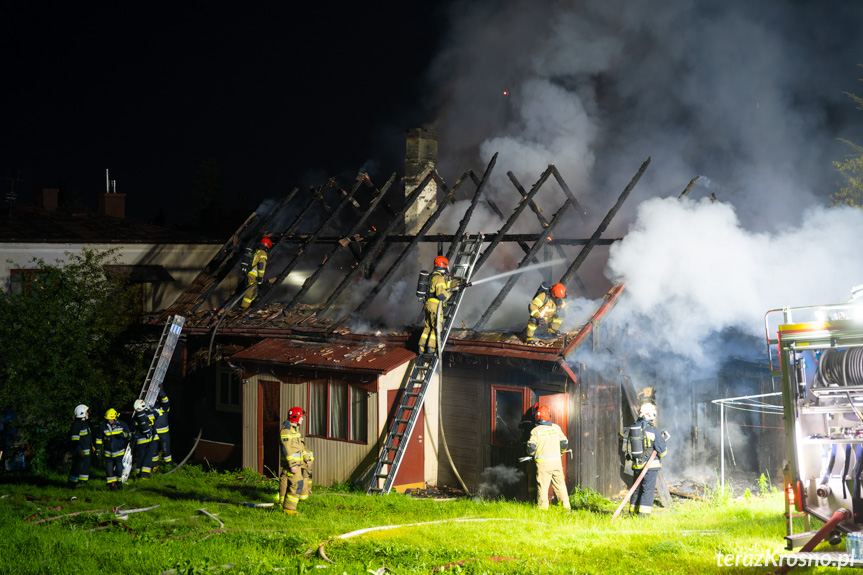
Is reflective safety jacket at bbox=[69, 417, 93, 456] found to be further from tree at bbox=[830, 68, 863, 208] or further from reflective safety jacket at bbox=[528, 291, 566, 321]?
tree at bbox=[830, 68, 863, 208]

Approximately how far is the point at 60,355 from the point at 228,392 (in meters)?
3.73

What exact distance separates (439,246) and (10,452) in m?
10.4

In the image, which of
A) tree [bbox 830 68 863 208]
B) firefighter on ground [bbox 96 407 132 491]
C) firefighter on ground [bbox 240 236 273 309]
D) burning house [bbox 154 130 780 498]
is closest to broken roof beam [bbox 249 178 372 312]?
burning house [bbox 154 130 780 498]

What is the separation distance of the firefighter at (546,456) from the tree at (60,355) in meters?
10.3

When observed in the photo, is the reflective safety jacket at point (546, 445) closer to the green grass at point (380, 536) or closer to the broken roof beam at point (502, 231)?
the green grass at point (380, 536)

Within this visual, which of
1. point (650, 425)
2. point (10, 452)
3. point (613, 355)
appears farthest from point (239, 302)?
point (650, 425)

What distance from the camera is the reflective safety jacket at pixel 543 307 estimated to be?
13.3m

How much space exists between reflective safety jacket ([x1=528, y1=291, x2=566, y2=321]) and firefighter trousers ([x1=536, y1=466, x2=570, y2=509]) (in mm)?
2619

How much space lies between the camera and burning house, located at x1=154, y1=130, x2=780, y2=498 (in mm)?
13539

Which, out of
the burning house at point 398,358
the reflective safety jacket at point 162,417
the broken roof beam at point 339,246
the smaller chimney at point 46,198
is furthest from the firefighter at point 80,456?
the smaller chimney at point 46,198

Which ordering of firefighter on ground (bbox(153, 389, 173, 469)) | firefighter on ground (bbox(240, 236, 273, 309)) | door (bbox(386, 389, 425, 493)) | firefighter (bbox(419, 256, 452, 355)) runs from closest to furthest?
firefighter (bbox(419, 256, 452, 355))
door (bbox(386, 389, 425, 493))
firefighter on ground (bbox(153, 389, 173, 469))
firefighter on ground (bbox(240, 236, 273, 309))

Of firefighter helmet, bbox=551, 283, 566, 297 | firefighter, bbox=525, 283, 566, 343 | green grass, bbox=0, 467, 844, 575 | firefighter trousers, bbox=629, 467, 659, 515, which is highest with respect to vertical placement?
firefighter helmet, bbox=551, 283, 566, 297

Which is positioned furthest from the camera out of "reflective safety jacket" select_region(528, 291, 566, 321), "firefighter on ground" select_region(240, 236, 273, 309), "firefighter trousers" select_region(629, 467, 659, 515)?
"firefighter on ground" select_region(240, 236, 273, 309)

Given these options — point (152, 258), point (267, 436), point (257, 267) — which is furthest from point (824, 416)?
point (152, 258)
